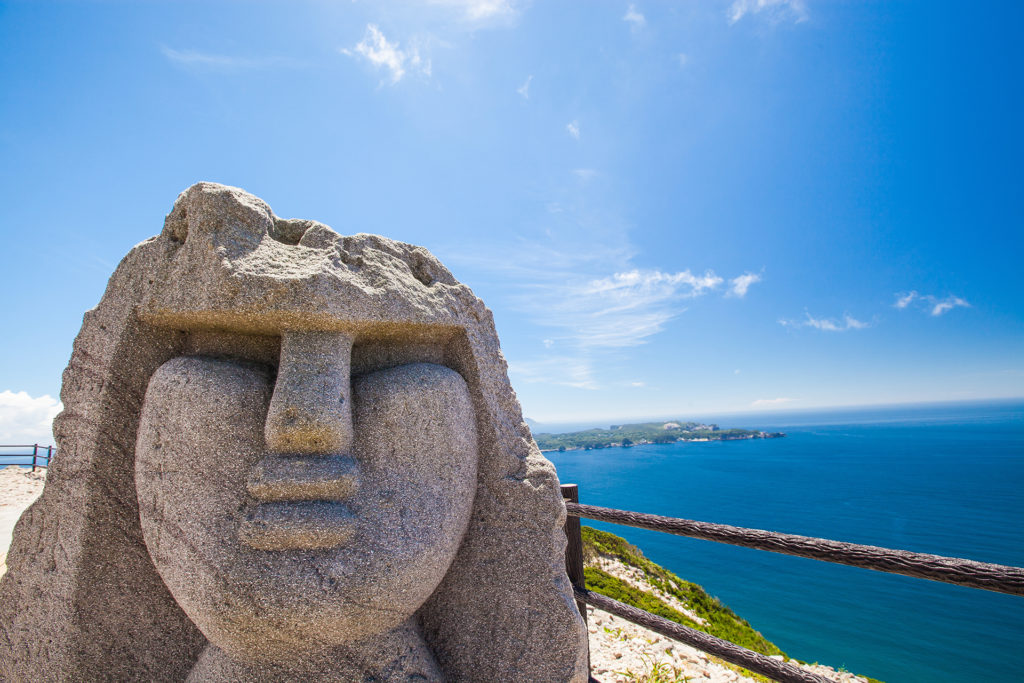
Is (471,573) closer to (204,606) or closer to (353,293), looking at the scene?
(204,606)

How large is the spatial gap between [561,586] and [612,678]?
9.51 ft

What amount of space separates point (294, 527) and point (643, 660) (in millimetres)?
4432

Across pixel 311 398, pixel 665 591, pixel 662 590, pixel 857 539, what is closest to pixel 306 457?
pixel 311 398

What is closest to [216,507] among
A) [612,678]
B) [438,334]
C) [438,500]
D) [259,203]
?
[438,500]

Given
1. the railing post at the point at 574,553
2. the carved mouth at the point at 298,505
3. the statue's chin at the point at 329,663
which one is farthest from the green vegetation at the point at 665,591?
the carved mouth at the point at 298,505

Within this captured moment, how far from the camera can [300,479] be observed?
1.63 meters

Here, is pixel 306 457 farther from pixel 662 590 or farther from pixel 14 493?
pixel 14 493

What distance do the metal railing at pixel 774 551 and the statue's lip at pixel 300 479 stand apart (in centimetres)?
200

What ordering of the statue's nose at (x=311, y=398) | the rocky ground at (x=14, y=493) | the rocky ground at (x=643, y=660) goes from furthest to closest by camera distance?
the rocky ground at (x=14, y=493) → the rocky ground at (x=643, y=660) → the statue's nose at (x=311, y=398)

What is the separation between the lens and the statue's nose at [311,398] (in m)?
1.68

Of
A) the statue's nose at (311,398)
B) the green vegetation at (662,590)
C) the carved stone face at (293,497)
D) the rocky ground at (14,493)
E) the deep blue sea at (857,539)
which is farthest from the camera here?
the deep blue sea at (857,539)

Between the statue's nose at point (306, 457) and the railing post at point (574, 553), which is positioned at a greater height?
the statue's nose at point (306, 457)

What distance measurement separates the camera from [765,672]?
2369 mm

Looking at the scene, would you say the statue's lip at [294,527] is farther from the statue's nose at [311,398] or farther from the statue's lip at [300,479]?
the statue's nose at [311,398]
